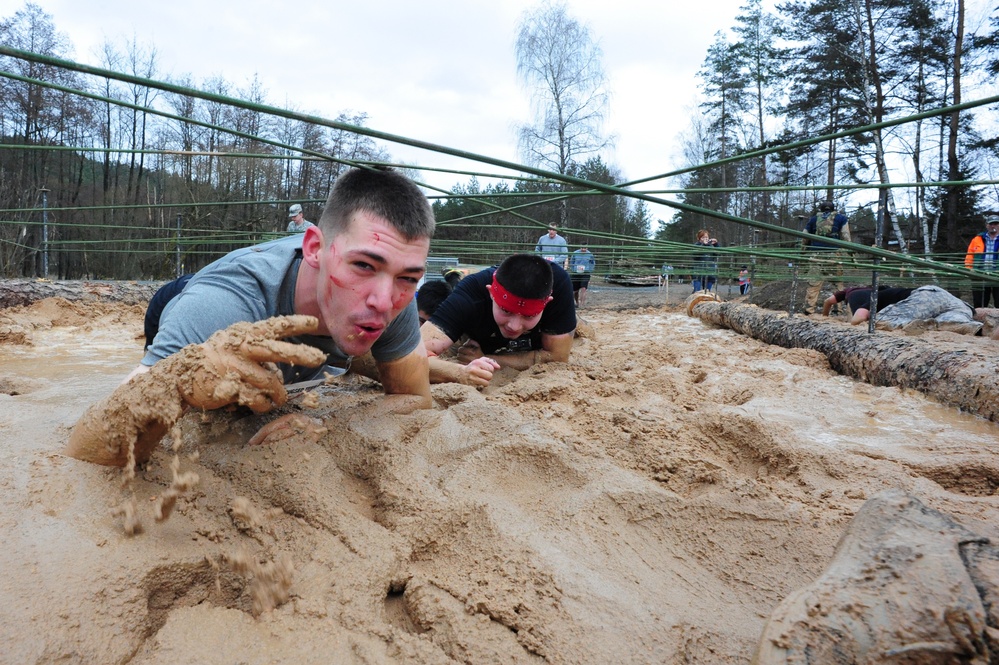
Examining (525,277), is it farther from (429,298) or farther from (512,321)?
(429,298)

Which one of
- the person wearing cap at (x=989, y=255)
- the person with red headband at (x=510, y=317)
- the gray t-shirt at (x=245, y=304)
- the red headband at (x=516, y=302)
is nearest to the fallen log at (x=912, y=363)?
the person with red headband at (x=510, y=317)

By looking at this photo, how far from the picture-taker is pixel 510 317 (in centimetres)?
361

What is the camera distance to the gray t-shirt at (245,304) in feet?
5.34

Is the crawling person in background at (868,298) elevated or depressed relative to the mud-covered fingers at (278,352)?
elevated

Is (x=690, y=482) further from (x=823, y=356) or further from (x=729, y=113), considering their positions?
(x=729, y=113)

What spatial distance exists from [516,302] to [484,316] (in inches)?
16.1

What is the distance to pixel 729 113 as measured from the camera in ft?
76.0

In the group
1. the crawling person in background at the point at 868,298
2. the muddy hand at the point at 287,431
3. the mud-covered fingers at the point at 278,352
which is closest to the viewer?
the mud-covered fingers at the point at 278,352

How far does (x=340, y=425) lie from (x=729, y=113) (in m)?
24.9

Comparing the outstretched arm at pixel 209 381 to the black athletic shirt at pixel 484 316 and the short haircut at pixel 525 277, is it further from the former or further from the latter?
the black athletic shirt at pixel 484 316

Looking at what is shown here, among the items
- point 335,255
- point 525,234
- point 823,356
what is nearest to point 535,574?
point 335,255

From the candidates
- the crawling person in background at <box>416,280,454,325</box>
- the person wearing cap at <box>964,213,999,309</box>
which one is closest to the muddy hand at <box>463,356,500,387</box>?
the crawling person in background at <box>416,280,454,325</box>

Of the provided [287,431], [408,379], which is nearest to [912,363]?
[408,379]

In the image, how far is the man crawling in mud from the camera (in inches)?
49.9
